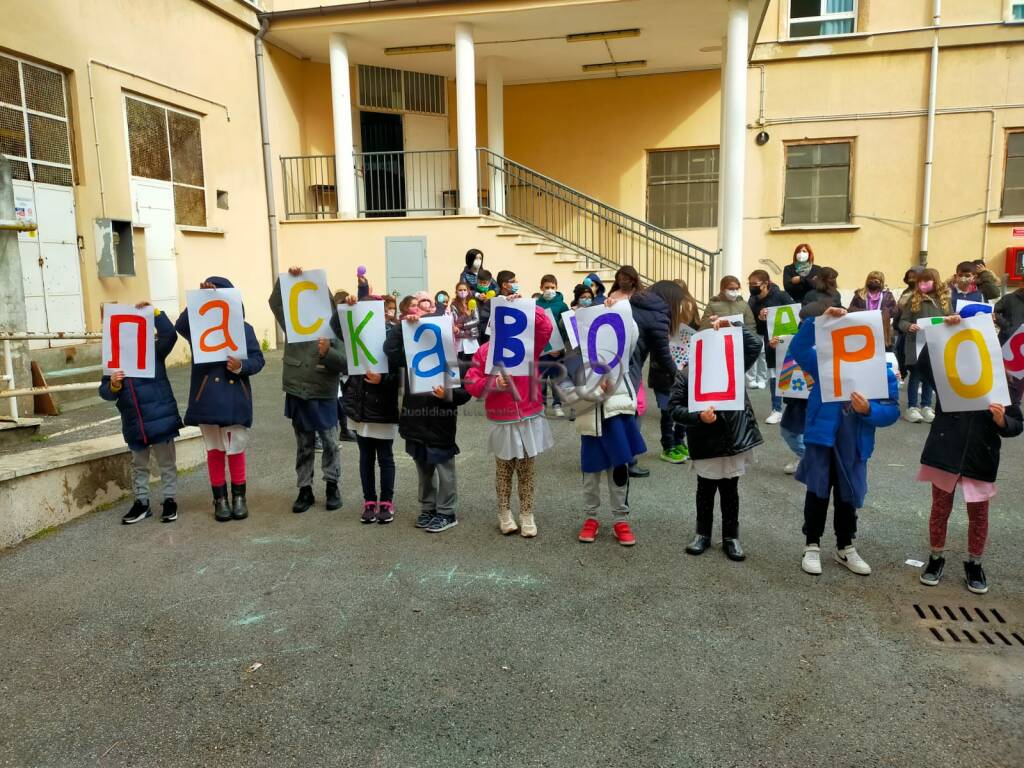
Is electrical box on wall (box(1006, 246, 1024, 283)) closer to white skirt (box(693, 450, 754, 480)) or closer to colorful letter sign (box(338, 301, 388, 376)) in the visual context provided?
white skirt (box(693, 450, 754, 480))

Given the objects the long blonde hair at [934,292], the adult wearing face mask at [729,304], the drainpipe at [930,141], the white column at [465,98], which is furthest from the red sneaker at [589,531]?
the drainpipe at [930,141]

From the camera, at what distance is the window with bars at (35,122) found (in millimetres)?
8922

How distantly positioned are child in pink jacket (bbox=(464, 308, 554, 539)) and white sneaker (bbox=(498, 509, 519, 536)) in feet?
0.30

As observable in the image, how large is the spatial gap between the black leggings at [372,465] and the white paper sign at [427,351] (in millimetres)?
621

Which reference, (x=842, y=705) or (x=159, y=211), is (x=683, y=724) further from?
(x=159, y=211)

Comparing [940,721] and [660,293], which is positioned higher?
[660,293]

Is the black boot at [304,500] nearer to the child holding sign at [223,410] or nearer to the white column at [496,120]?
the child holding sign at [223,410]

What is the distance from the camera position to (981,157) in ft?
48.1

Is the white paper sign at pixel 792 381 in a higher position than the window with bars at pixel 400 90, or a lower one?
lower

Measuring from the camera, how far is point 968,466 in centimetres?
393

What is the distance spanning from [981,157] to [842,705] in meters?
15.5

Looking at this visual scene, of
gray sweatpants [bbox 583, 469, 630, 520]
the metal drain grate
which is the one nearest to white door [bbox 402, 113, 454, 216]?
gray sweatpants [bbox 583, 469, 630, 520]

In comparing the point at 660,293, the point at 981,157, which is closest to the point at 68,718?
the point at 660,293

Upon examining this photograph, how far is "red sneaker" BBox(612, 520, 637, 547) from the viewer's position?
15.4 ft
